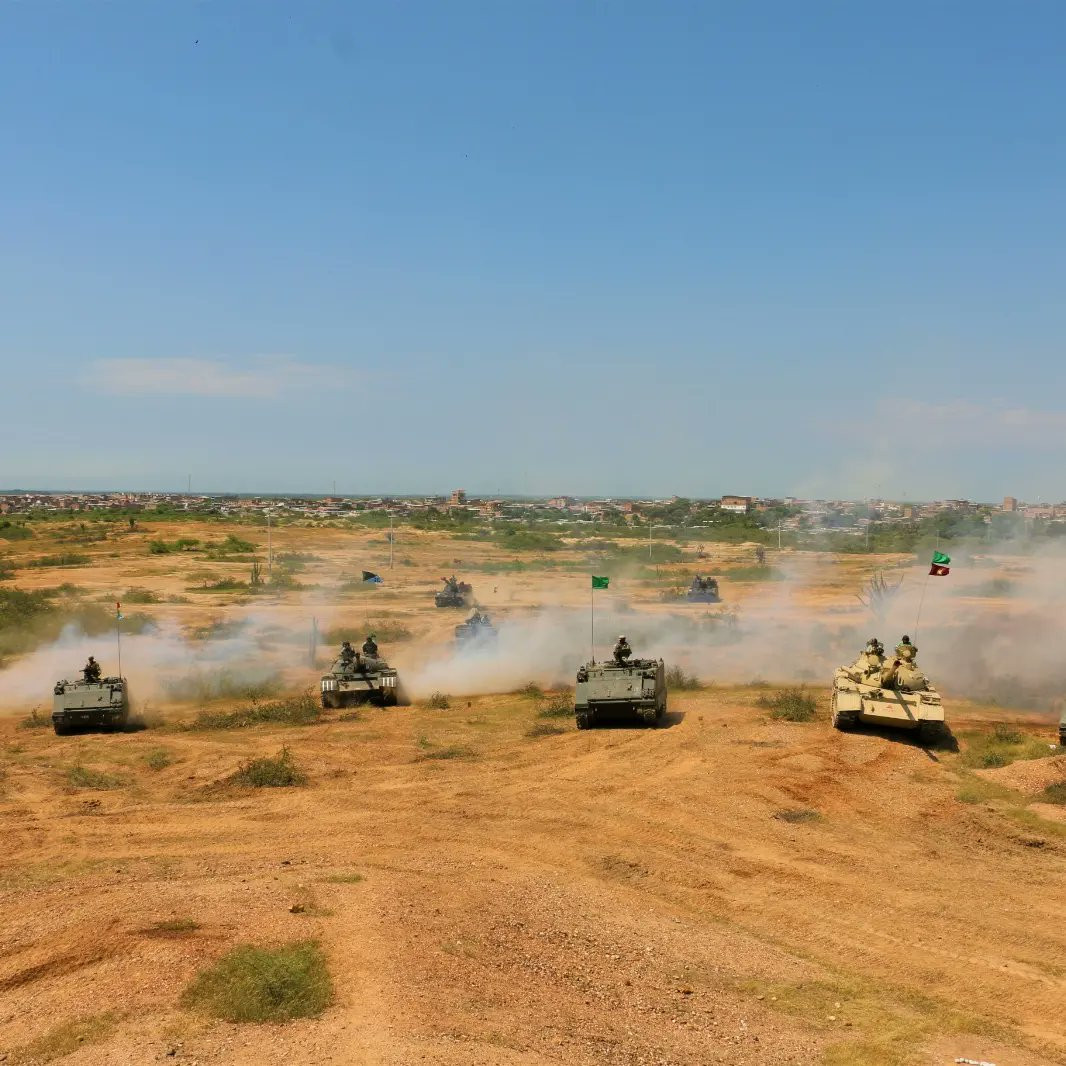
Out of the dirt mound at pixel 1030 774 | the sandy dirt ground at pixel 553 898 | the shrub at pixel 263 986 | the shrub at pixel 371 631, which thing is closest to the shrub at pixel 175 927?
the sandy dirt ground at pixel 553 898

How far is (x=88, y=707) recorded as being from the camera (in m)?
25.1

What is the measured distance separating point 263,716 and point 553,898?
15.5 metres

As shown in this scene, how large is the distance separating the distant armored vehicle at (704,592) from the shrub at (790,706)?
24.1 m

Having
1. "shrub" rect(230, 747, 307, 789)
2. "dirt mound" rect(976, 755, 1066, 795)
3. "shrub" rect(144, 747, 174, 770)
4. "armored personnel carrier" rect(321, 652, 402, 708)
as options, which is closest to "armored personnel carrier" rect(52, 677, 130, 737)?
"shrub" rect(144, 747, 174, 770)

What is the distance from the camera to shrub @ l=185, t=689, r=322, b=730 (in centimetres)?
2620

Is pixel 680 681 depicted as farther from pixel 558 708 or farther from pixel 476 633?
pixel 476 633

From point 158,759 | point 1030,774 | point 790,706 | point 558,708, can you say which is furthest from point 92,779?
point 1030,774

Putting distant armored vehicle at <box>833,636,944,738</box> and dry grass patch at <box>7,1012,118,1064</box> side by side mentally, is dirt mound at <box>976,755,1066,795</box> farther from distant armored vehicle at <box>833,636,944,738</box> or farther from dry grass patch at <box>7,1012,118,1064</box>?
dry grass patch at <box>7,1012,118,1064</box>

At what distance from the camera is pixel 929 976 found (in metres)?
11.0

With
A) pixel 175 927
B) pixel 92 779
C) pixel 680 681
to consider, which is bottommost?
pixel 92 779

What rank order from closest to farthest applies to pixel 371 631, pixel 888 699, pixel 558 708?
pixel 888 699 → pixel 558 708 → pixel 371 631

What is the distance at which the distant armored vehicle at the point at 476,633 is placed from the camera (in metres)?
37.9

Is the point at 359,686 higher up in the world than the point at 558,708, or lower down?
higher up

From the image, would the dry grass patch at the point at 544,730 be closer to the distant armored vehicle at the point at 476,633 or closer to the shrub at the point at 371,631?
the distant armored vehicle at the point at 476,633
